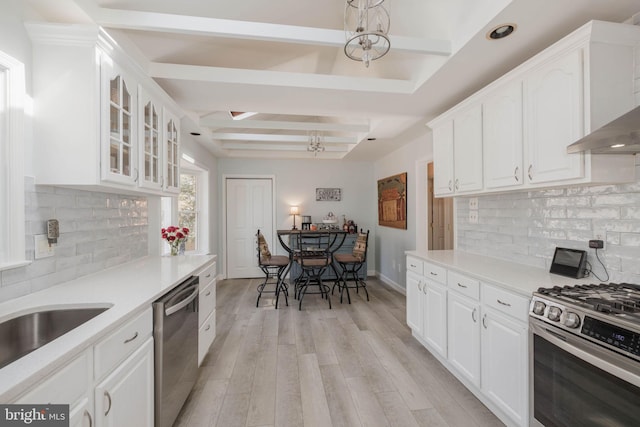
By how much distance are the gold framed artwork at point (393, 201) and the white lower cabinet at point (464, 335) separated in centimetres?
237

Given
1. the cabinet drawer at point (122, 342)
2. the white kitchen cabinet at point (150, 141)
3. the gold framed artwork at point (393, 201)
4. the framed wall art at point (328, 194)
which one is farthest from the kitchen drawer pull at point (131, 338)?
the framed wall art at point (328, 194)

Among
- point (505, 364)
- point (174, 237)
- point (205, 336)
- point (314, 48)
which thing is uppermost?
point (314, 48)

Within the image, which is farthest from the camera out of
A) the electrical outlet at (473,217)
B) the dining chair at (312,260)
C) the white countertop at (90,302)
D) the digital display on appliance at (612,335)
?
the dining chair at (312,260)

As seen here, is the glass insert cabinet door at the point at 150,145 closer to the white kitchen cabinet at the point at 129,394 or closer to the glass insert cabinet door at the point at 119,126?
the glass insert cabinet door at the point at 119,126

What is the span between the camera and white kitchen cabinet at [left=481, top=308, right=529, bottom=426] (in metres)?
1.57

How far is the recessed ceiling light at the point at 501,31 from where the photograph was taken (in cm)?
164

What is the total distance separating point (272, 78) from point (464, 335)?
96.4 inches

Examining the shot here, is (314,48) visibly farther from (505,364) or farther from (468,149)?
(505,364)

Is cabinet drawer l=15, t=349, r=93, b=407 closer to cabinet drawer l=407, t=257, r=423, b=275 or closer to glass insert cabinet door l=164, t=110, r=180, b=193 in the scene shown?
glass insert cabinet door l=164, t=110, r=180, b=193

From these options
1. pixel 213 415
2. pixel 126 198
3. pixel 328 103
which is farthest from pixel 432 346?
pixel 126 198

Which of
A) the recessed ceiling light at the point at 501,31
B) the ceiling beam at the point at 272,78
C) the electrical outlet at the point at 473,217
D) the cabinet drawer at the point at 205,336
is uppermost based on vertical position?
Result: the ceiling beam at the point at 272,78

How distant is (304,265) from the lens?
12.9ft

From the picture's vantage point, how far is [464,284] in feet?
6.85

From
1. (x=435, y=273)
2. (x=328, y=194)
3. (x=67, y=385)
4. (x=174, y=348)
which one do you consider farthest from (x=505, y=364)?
(x=328, y=194)
